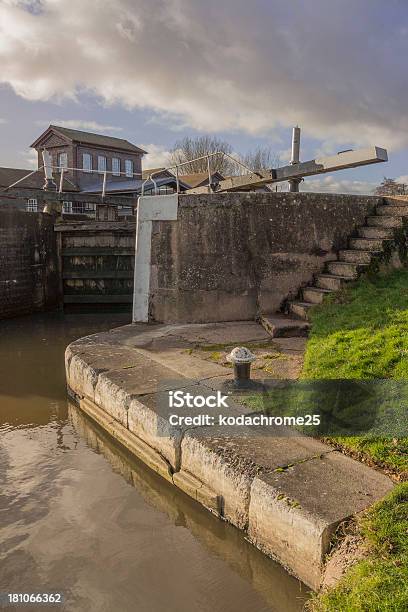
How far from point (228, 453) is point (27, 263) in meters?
8.97

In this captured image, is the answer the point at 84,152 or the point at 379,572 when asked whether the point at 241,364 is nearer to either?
the point at 379,572

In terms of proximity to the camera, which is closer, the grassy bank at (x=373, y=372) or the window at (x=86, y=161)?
the grassy bank at (x=373, y=372)

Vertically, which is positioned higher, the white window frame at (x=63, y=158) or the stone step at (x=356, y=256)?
the white window frame at (x=63, y=158)

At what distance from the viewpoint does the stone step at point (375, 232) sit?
6430mm

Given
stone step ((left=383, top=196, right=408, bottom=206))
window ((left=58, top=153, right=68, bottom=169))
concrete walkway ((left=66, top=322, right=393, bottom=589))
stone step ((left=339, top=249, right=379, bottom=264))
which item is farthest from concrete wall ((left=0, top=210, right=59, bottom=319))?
window ((left=58, top=153, right=68, bottom=169))

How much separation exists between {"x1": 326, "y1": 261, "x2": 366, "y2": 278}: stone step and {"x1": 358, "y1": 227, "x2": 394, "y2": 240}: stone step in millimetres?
560

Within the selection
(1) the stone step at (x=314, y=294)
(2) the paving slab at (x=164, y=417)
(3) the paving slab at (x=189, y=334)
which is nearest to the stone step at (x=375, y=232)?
(1) the stone step at (x=314, y=294)

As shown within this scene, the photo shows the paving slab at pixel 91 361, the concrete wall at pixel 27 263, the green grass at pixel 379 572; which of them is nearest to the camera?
the green grass at pixel 379 572

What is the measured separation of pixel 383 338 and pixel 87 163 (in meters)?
31.3

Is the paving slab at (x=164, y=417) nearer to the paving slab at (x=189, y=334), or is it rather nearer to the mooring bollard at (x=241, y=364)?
the mooring bollard at (x=241, y=364)

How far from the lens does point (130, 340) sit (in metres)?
5.63

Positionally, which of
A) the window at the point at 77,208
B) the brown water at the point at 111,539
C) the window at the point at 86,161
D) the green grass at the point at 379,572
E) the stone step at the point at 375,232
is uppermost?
the window at the point at 86,161

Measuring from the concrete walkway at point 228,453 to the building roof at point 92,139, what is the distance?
2948cm

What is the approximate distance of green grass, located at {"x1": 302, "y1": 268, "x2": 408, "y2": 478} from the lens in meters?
2.81
